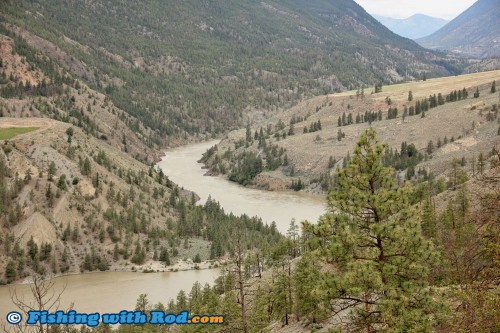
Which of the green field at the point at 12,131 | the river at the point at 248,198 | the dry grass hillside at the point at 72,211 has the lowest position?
the river at the point at 248,198

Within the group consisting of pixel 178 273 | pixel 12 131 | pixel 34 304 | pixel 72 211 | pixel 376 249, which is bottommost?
pixel 178 273

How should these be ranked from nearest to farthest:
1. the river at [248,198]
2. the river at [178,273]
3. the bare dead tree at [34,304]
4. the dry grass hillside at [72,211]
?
1. the bare dead tree at [34,304]
2. the river at [178,273]
3. the dry grass hillside at [72,211]
4. the river at [248,198]

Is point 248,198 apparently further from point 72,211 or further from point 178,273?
point 72,211

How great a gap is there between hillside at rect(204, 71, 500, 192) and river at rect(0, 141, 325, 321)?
637cm

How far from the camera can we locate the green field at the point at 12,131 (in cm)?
8236

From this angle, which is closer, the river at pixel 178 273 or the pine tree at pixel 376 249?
the pine tree at pixel 376 249

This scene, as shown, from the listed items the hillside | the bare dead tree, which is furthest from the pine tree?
the hillside

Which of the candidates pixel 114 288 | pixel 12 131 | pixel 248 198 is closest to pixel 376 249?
pixel 114 288

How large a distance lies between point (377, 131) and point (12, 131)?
80.9m

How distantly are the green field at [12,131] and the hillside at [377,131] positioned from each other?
53.3 m

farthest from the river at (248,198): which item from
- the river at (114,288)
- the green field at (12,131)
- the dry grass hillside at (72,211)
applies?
the green field at (12,131)

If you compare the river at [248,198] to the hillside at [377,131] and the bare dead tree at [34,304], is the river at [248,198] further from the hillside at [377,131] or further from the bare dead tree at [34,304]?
the bare dead tree at [34,304]

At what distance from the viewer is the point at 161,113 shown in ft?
630

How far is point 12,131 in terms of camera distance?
85.8 meters
